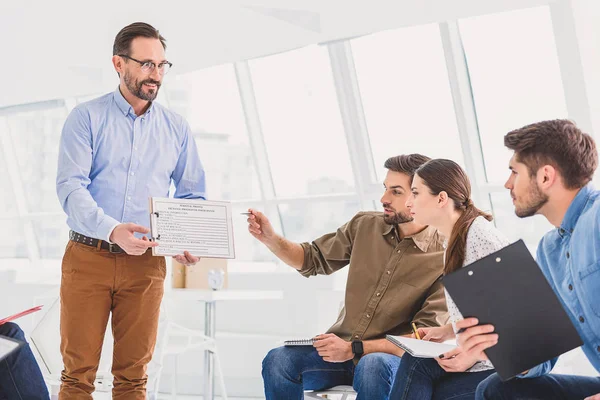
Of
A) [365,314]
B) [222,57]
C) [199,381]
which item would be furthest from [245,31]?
[365,314]

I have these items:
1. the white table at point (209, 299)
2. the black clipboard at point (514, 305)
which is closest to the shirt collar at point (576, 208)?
the black clipboard at point (514, 305)

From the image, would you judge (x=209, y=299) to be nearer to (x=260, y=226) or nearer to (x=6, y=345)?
(x=260, y=226)

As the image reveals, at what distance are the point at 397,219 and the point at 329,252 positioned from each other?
37 cm

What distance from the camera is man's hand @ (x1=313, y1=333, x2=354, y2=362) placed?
277 cm

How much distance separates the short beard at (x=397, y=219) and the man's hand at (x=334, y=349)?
0.57 meters

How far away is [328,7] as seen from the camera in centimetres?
527

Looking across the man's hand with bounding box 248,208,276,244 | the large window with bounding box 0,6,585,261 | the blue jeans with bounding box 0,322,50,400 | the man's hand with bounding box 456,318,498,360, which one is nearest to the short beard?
the man's hand with bounding box 248,208,276,244

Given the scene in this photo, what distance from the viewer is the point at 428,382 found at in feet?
7.93

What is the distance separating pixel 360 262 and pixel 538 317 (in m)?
1.34

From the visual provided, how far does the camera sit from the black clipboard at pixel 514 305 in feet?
5.51

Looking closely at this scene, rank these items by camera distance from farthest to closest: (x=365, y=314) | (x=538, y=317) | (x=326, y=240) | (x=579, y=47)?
(x=579, y=47)
(x=326, y=240)
(x=365, y=314)
(x=538, y=317)

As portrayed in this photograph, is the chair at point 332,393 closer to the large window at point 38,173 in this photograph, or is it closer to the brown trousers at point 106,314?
the brown trousers at point 106,314

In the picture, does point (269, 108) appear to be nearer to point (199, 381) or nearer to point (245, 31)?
point (245, 31)

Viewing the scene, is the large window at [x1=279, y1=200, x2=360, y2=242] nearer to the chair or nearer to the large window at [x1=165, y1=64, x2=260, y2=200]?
the large window at [x1=165, y1=64, x2=260, y2=200]
